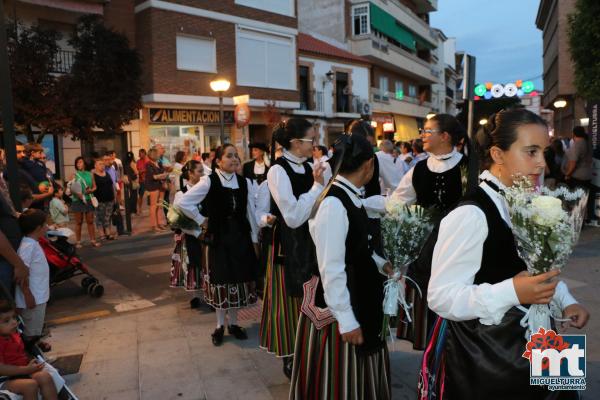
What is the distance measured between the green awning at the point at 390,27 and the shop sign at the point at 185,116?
51.1 ft

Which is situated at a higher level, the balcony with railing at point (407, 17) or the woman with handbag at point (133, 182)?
the balcony with railing at point (407, 17)

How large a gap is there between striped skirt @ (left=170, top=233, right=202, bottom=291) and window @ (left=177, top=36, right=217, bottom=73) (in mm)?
14718

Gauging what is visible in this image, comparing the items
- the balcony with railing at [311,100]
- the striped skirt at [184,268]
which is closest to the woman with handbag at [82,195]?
the striped skirt at [184,268]

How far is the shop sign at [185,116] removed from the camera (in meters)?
19.7

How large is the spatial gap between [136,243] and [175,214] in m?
5.42

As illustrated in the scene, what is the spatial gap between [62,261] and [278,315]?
143 inches

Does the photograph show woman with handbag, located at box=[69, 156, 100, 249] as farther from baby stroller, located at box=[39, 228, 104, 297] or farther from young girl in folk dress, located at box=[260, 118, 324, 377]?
young girl in folk dress, located at box=[260, 118, 324, 377]

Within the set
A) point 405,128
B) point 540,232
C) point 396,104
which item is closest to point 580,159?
point 540,232

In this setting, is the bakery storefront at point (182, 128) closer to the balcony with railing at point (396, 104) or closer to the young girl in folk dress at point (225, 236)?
the balcony with railing at point (396, 104)

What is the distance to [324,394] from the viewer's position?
2787mm

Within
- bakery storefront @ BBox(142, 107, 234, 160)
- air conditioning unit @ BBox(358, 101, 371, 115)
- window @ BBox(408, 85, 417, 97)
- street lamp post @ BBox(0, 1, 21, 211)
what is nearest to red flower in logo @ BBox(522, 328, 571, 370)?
street lamp post @ BBox(0, 1, 21, 211)

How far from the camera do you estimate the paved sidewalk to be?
394 cm

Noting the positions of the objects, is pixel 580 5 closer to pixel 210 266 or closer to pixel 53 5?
pixel 210 266

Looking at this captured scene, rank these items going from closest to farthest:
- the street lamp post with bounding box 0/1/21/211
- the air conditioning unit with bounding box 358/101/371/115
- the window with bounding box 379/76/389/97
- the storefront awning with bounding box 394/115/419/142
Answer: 1. the street lamp post with bounding box 0/1/21/211
2. the air conditioning unit with bounding box 358/101/371/115
3. the window with bounding box 379/76/389/97
4. the storefront awning with bounding box 394/115/419/142
